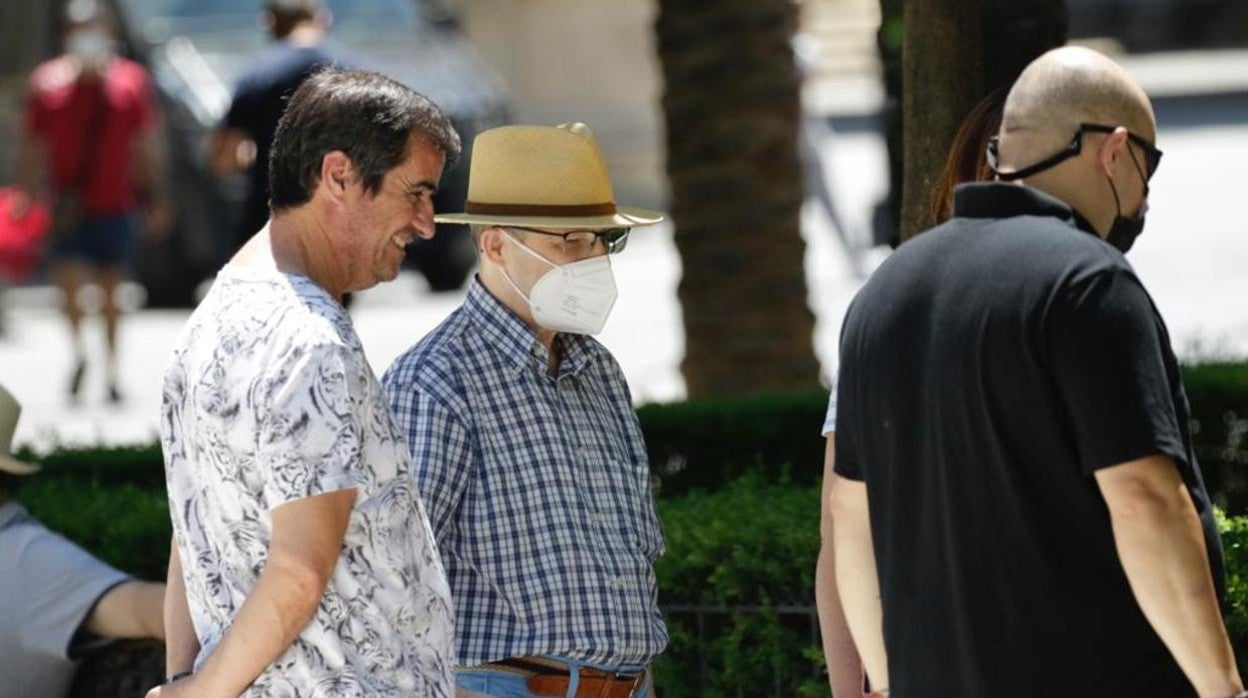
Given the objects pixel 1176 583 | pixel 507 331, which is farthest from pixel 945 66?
pixel 1176 583

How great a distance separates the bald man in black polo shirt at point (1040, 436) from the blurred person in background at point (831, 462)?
0.37 m

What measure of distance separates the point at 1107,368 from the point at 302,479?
3.36 feet

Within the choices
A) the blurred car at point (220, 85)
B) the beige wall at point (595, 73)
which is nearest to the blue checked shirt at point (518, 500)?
the blurred car at point (220, 85)

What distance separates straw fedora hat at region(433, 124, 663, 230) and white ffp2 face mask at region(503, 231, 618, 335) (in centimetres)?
6

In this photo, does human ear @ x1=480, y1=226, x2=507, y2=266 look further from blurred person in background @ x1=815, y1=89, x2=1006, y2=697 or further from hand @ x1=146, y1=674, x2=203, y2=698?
hand @ x1=146, y1=674, x2=203, y2=698

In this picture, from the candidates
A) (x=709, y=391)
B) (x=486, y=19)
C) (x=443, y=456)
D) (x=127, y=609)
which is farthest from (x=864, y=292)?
(x=486, y=19)

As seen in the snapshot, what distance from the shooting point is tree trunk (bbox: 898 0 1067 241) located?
4762mm

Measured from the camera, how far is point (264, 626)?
9.80 feet

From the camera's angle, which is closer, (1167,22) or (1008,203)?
(1008,203)

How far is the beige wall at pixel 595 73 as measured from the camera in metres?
20.2

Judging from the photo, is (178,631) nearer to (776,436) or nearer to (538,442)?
(538,442)

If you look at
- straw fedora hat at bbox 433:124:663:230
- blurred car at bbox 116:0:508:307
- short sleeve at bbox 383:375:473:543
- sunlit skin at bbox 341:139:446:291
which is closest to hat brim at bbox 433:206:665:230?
straw fedora hat at bbox 433:124:663:230

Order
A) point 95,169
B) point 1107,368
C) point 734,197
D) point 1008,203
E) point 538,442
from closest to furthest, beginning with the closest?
point 1107,368 < point 1008,203 < point 538,442 < point 734,197 < point 95,169

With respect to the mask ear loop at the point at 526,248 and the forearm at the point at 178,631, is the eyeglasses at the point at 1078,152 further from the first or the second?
the forearm at the point at 178,631
